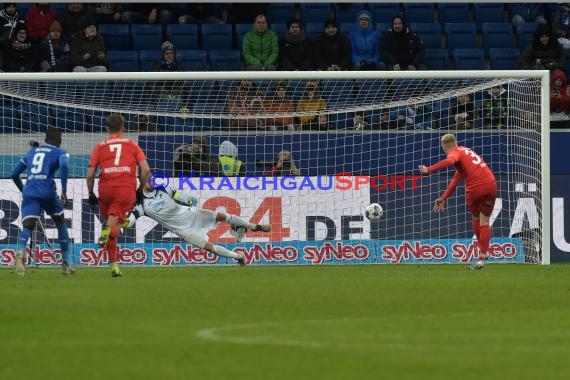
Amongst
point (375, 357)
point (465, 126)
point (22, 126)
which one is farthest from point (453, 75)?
point (375, 357)

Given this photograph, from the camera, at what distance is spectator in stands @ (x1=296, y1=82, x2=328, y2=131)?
74.0 ft

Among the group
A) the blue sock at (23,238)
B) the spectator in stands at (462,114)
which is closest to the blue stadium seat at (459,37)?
the spectator in stands at (462,114)

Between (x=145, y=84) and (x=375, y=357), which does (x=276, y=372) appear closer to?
(x=375, y=357)

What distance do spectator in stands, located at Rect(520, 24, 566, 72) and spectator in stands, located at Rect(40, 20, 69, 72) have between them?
7976 millimetres

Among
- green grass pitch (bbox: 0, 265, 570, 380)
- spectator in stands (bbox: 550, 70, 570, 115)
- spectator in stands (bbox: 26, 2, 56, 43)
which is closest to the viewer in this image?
green grass pitch (bbox: 0, 265, 570, 380)

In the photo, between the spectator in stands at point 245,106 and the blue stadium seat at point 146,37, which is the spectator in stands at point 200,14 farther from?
the spectator in stands at point 245,106

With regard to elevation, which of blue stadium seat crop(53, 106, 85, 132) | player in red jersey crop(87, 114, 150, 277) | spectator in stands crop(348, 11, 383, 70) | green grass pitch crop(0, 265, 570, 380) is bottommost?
green grass pitch crop(0, 265, 570, 380)

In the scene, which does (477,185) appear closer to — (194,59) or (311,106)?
(311,106)

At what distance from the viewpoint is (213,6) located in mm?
27125

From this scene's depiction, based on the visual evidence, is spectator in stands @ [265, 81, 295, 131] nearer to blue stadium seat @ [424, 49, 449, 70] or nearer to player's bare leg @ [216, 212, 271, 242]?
player's bare leg @ [216, 212, 271, 242]

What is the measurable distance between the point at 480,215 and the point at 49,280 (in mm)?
6202

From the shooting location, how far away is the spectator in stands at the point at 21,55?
80.5 feet

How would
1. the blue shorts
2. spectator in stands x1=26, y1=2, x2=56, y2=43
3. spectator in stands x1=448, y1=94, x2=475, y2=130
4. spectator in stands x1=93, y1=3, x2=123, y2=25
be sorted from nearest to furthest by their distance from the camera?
the blue shorts, spectator in stands x1=448, y1=94, x2=475, y2=130, spectator in stands x1=26, y1=2, x2=56, y2=43, spectator in stands x1=93, y1=3, x2=123, y2=25

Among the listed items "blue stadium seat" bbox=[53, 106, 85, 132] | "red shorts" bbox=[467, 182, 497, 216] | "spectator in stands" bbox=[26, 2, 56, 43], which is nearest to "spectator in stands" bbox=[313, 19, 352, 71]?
"spectator in stands" bbox=[26, 2, 56, 43]
